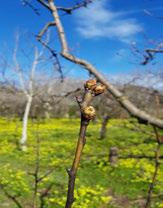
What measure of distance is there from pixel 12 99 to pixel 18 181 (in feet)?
168

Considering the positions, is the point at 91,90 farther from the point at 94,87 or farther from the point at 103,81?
the point at 103,81

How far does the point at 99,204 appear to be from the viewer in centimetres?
1082

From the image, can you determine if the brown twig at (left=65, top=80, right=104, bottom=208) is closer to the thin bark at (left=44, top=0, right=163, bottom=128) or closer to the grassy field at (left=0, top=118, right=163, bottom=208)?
the thin bark at (left=44, top=0, right=163, bottom=128)

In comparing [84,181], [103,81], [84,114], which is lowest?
[84,181]

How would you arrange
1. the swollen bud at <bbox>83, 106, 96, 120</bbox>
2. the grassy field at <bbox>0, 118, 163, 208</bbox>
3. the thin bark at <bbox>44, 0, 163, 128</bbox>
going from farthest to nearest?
the grassy field at <bbox>0, 118, 163, 208</bbox> → the thin bark at <bbox>44, 0, 163, 128</bbox> → the swollen bud at <bbox>83, 106, 96, 120</bbox>

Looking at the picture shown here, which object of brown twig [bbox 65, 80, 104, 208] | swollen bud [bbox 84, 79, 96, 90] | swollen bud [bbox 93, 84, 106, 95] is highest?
swollen bud [bbox 84, 79, 96, 90]

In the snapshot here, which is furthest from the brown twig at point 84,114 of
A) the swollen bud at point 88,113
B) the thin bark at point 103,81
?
the thin bark at point 103,81

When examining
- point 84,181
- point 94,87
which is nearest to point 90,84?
point 94,87

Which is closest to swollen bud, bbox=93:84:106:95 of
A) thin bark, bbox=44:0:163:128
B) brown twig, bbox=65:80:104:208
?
brown twig, bbox=65:80:104:208

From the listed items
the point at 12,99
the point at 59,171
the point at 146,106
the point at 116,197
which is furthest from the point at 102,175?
the point at 12,99

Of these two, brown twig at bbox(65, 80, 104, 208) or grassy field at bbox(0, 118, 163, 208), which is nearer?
brown twig at bbox(65, 80, 104, 208)

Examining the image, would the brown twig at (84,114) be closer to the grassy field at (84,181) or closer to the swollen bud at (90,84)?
the swollen bud at (90,84)

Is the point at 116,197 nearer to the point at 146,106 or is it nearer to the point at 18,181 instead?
the point at 18,181

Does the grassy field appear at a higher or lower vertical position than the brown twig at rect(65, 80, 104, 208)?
lower
